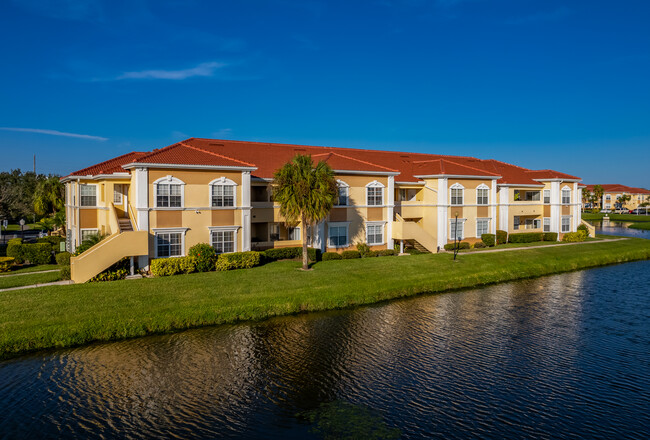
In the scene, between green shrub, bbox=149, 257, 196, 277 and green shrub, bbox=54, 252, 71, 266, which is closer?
green shrub, bbox=149, 257, 196, 277

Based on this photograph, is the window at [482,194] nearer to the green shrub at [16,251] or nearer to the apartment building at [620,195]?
the green shrub at [16,251]

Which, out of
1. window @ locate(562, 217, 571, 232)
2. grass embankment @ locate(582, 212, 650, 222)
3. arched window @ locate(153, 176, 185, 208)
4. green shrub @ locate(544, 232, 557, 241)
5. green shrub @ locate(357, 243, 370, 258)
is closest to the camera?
arched window @ locate(153, 176, 185, 208)

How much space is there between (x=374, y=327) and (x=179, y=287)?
11253 mm

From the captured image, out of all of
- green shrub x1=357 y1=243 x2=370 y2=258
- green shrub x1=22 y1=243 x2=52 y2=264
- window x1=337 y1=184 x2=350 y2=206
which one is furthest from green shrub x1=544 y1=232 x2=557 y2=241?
green shrub x1=22 y1=243 x2=52 y2=264

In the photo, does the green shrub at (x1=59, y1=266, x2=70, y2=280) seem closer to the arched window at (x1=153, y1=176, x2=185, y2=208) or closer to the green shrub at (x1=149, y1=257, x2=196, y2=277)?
the green shrub at (x1=149, y1=257, x2=196, y2=277)

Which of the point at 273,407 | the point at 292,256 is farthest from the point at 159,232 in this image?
the point at 273,407

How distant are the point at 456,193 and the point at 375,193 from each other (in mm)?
9207

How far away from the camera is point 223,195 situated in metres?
32.2

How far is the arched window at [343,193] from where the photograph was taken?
37.9 metres

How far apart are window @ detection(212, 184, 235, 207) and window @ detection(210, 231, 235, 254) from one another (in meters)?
2.01

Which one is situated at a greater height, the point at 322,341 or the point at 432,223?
the point at 432,223

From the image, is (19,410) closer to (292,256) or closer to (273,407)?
(273,407)

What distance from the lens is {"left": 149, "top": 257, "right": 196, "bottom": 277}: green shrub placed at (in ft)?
94.5

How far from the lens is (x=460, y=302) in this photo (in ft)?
92.3
